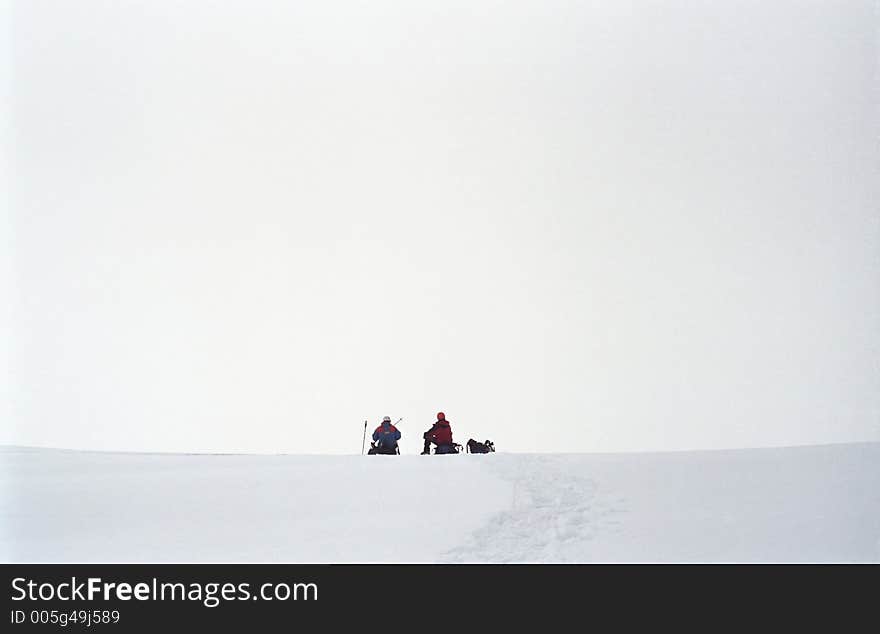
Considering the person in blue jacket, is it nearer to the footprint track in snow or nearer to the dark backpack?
the dark backpack

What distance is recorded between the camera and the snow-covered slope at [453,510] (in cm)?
916

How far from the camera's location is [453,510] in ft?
32.3

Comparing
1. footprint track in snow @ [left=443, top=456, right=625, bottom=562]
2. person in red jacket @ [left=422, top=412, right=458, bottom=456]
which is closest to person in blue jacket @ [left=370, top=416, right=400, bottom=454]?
person in red jacket @ [left=422, top=412, right=458, bottom=456]

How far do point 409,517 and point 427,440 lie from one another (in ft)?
12.1

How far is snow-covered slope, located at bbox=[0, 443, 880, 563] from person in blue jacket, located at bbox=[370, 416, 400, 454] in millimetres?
1506

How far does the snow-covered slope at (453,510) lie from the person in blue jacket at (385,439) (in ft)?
4.94

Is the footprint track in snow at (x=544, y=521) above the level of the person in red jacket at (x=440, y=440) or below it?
below

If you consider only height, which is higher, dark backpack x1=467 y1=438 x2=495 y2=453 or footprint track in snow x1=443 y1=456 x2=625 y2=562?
dark backpack x1=467 y1=438 x2=495 y2=453

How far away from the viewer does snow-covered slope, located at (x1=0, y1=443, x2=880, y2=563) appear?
9.16 metres

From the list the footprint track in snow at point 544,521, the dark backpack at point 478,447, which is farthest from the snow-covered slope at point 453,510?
Result: the dark backpack at point 478,447

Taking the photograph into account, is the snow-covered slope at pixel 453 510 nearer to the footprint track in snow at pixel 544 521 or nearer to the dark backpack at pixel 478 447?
the footprint track in snow at pixel 544 521
